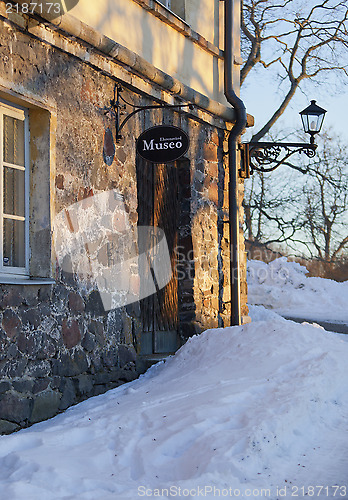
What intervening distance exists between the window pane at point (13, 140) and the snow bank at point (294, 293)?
11505 millimetres

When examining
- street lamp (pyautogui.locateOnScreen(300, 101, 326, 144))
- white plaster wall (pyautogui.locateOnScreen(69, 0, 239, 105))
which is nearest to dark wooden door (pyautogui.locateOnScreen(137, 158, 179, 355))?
white plaster wall (pyautogui.locateOnScreen(69, 0, 239, 105))

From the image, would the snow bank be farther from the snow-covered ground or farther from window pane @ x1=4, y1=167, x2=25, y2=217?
window pane @ x1=4, y1=167, x2=25, y2=217

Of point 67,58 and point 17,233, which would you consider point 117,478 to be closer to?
point 17,233

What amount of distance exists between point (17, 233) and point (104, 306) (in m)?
1.35

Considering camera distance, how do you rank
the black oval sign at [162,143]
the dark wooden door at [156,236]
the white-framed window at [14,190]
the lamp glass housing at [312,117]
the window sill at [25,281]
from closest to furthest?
the window sill at [25,281]
the white-framed window at [14,190]
the black oval sign at [162,143]
the dark wooden door at [156,236]
the lamp glass housing at [312,117]

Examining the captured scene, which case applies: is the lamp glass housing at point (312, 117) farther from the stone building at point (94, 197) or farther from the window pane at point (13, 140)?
the window pane at point (13, 140)

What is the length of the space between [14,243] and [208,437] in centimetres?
237

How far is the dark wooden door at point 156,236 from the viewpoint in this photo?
8555 mm

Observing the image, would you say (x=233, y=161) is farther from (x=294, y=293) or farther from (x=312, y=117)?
(x=294, y=293)

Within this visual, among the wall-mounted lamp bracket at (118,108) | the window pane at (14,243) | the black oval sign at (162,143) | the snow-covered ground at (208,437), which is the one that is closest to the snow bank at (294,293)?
the black oval sign at (162,143)

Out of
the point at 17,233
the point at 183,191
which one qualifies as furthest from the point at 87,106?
the point at 183,191

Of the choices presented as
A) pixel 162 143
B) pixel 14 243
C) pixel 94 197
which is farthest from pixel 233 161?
pixel 14 243

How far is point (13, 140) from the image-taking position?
604 cm

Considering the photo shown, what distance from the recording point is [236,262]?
32.5ft
